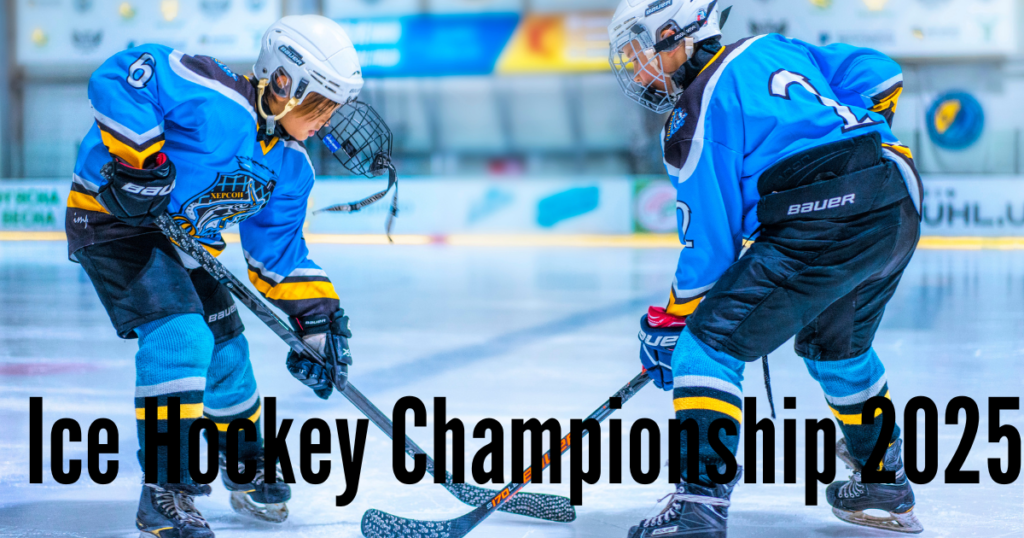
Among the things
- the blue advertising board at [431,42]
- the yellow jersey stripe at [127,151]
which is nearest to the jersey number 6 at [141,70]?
the yellow jersey stripe at [127,151]

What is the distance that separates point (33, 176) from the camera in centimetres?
1209

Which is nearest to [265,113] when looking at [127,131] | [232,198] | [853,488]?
[232,198]

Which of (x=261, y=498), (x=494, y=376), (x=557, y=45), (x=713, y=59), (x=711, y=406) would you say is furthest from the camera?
(x=557, y=45)

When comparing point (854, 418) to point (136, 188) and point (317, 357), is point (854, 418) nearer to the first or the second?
point (317, 357)

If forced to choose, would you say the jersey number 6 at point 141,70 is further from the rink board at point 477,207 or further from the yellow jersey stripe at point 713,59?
the rink board at point 477,207

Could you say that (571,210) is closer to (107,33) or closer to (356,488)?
(107,33)

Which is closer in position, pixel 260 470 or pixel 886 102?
pixel 886 102

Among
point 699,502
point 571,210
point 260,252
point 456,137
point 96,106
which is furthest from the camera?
point 456,137

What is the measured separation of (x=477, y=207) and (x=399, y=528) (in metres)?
9.33

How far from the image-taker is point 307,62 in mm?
1743

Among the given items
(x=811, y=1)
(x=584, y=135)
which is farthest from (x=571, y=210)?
(x=811, y=1)

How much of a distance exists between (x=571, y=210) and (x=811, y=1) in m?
4.03

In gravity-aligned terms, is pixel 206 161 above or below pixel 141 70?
below

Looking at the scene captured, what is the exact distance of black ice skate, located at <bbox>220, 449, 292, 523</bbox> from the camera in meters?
1.89
